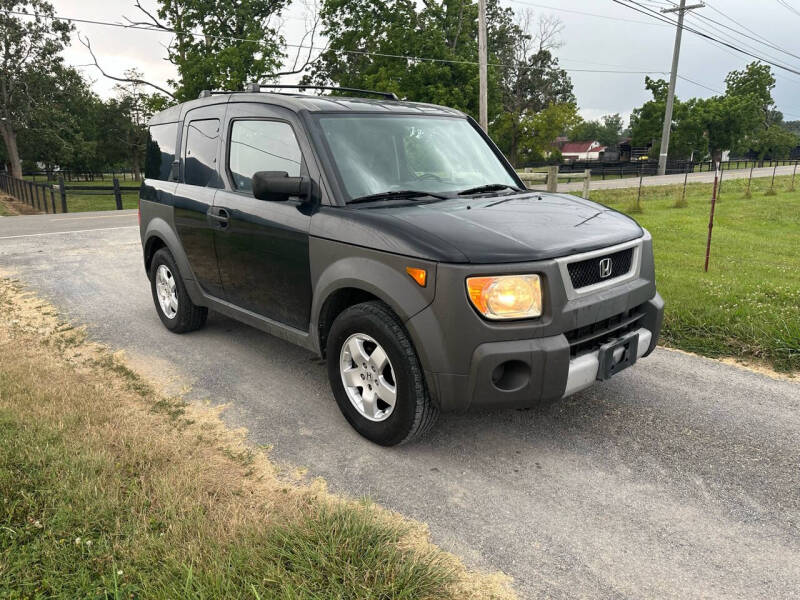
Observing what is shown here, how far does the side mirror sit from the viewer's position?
11.9 ft

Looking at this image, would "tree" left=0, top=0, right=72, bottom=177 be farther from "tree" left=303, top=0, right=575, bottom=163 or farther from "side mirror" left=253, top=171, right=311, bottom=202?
"side mirror" left=253, top=171, right=311, bottom=202

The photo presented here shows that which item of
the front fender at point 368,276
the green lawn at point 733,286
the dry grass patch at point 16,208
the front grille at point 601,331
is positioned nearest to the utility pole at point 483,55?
the green lawn at point 733,286

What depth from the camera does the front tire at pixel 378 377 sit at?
3258 mm

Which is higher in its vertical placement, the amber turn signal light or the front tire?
the amber turn signal light

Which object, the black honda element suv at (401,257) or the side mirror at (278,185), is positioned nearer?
the black honda element suv at (401,257)

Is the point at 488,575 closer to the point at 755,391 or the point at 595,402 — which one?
the point at 595,402

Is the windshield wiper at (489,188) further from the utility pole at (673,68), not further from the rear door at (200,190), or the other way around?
the utility pole at (673,68)

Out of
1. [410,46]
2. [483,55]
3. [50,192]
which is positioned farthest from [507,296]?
[410,46]

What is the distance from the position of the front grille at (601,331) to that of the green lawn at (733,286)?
183 cm

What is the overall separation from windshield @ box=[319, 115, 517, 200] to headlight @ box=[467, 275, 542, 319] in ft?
3.70

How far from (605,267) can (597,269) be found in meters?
0.07

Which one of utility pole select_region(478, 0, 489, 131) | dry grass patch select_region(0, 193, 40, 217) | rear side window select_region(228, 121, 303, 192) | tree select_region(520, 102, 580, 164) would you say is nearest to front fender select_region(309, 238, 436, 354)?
rear side window select_region(228, 121, 303, 192)

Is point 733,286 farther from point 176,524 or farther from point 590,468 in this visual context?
point 176,524

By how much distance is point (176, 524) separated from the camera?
2629 mm
